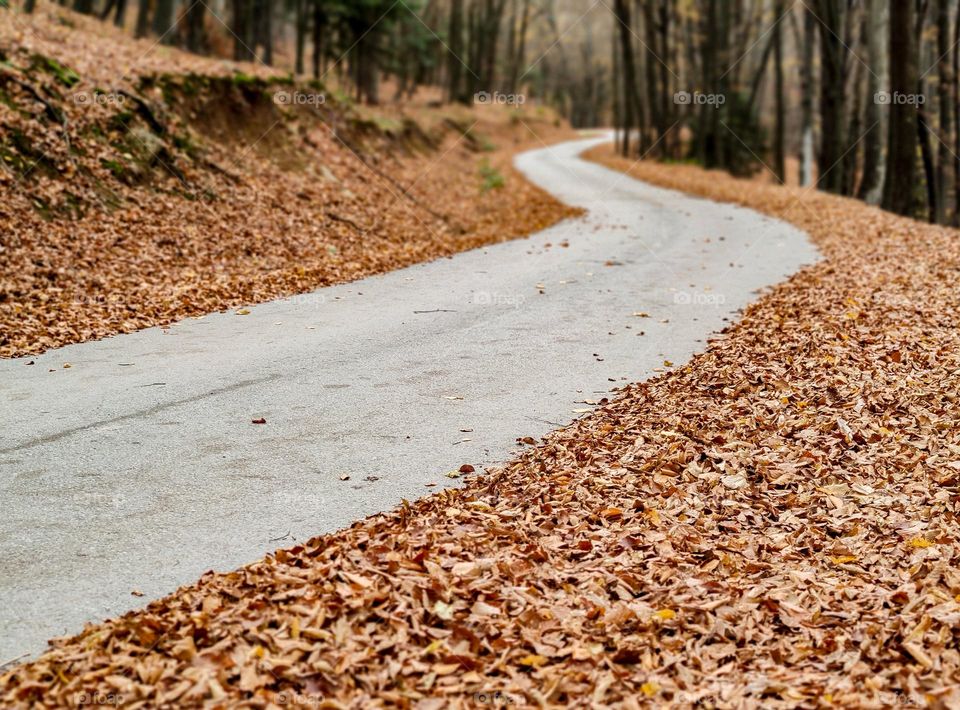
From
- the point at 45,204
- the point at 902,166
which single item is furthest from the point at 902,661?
the point at 902,166

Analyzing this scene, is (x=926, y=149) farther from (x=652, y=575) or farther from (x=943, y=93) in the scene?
(x=652, y=575)

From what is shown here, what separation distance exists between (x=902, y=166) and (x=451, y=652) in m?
18.0

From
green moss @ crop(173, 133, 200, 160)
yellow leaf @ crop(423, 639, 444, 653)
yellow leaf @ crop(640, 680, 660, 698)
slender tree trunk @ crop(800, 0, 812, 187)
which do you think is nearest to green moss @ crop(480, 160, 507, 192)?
slender tree trunk @ crop(800, 0, 812, 187)

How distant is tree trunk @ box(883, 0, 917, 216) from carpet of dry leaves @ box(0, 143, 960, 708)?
12018 mm

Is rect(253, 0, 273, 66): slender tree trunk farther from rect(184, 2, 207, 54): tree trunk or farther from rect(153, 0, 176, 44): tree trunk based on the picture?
rect(153, 0, 176, 44): tree trunk

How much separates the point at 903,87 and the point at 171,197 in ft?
48.9

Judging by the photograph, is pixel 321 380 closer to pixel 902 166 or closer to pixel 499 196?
pixel 902 166

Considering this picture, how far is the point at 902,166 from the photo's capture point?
17859 mm

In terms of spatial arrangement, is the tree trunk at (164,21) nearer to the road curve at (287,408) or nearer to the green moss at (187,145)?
the green moss at (187,145)

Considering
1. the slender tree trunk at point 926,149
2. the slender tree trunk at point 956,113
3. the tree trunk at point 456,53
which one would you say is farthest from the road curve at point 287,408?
the tree trunk at point 456,53

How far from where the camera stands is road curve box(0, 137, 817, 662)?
4.59m

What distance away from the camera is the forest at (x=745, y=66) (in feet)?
64.8

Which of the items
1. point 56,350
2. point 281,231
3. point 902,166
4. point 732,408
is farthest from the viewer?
point 902,166

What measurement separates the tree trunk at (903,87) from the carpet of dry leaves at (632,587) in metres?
12.0
